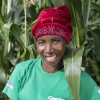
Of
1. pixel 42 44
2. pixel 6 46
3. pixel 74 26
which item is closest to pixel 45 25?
→ pixel 42 44

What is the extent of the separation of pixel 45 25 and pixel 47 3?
56 cm

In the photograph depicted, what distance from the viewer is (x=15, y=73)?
1074mm

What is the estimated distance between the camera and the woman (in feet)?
3.30

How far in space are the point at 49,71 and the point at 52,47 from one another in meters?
0.10

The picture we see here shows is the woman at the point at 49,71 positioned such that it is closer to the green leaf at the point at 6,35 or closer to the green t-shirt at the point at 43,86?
the green t-shirt at the point at 43,86

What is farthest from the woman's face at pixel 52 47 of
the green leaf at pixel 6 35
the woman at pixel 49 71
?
the green leaf at pixel 6 35

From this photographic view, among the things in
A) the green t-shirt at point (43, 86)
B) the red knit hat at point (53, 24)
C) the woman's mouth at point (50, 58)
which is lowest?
the green t-shirt at point (43, 86)

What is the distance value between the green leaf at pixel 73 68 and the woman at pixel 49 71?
0.02 metres

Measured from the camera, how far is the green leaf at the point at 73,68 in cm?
101

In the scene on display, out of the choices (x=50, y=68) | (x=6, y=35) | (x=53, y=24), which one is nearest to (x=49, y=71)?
(x=50, y=68)

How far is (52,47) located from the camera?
1.00m

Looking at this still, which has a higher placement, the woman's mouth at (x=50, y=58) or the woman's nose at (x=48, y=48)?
the woman's nose at (x=48, y=48)

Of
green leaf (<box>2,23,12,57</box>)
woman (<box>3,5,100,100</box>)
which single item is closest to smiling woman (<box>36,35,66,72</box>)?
woman (<box>3,5,100,100</box>)

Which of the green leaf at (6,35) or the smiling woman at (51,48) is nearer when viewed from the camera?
the smiling woman at (51,48)
